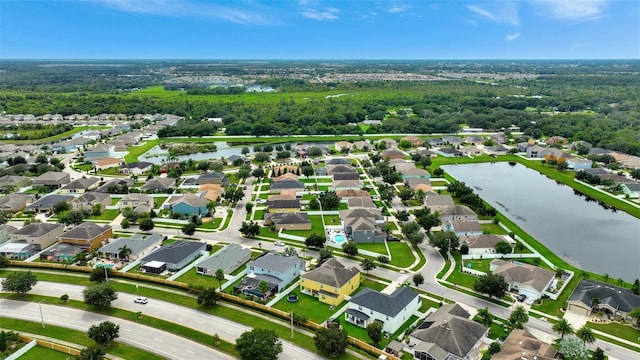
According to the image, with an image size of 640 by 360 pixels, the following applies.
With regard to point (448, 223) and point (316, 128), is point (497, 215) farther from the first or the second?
point (316, 128)

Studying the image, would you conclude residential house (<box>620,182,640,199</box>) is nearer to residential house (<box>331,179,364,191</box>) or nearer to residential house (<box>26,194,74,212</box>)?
residential house (<box>331,179,364,191</box>)

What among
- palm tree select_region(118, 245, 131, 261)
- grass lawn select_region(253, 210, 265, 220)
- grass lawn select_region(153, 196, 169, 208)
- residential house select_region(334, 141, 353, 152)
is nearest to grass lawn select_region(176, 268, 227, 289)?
palm tree select_region(118, 245, 131, 261)

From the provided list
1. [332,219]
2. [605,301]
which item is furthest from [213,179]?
[605,301]

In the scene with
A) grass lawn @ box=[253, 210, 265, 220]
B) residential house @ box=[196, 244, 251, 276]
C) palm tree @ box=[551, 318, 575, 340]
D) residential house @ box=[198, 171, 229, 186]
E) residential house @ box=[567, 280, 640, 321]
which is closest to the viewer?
palm tree @ box=[551, 318, 575, 340]

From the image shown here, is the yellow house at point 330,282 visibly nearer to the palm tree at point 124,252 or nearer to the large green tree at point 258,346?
the large green tree at point 258,346

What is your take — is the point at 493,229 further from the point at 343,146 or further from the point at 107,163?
the point at 107,163

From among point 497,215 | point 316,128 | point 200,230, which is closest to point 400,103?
point 316,128
